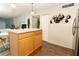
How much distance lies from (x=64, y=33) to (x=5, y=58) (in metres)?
3.25

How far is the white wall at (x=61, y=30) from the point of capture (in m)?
3.34

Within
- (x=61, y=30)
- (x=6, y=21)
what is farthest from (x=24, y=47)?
(x=61, y=30)

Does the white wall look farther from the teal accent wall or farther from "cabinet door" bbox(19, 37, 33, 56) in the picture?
the teal accent wall

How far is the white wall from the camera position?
11.0 ft

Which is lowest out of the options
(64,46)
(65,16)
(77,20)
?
(64,46)

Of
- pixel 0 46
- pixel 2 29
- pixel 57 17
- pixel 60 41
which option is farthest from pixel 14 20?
pixel 60 41

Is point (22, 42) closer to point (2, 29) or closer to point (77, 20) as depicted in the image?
point (2, 29)

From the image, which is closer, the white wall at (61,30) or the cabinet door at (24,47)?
the cabinet door at (24,47)

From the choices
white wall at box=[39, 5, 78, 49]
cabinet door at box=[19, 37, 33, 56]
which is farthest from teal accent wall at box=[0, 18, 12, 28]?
white wall at box=[39, 5, 78, 49]

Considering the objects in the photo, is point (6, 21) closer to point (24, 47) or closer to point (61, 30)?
point (24, 47)

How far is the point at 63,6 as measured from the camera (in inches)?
141

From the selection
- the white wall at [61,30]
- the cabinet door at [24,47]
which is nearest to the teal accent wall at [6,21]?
the cabinet door at [24,47]

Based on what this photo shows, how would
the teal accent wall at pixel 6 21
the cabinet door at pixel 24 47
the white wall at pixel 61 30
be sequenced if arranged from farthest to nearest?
the white wall at pixel 61 30
the teal accent wall at pixel 6 21
the cabinet door at pixel 24 47

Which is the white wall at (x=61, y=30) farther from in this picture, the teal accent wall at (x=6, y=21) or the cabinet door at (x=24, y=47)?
the teal accent wall at (x=6, y=21)
